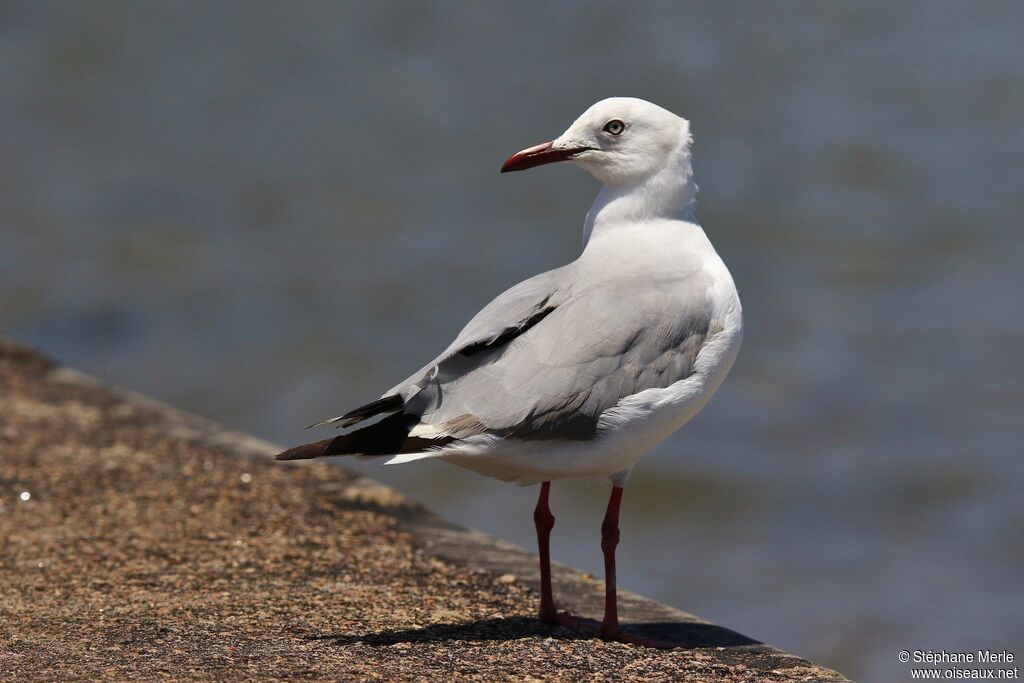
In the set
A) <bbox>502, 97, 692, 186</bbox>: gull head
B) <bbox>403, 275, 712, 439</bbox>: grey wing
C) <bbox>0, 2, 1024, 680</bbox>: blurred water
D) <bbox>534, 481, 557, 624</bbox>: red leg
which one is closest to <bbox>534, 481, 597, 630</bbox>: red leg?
<bbox>534, 481, 557, 624</bbox>: red leg

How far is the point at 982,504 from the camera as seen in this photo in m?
6.12

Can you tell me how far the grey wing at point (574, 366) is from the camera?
3.16m

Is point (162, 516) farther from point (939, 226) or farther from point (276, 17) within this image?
point (276, 17)

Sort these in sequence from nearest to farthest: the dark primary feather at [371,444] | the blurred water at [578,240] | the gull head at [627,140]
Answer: the dark primary feather at [371,444] < the gull head at [627,140] < the blurred water at [578,240]

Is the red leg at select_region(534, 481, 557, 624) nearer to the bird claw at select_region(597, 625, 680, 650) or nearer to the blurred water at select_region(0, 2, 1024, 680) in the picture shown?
the bird claw at select_region(597, 625, 680, 650)

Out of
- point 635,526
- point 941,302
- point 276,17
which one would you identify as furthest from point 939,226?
point 276,17

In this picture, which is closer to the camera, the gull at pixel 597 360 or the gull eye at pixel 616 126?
the gull at pixel 597 360

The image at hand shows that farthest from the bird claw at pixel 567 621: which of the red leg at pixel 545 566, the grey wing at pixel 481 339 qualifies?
the grey wing at pixel 481 339

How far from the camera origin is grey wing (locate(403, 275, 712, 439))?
316 cm

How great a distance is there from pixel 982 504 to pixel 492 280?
3308 mm

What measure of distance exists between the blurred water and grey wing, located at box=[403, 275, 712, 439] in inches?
90.5

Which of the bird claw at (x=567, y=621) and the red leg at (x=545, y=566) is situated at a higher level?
the red leg at (x=545, y=566)

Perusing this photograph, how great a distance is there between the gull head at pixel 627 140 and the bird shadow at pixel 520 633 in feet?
3.99

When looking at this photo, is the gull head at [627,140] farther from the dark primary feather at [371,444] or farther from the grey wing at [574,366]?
the dark primary feather at [371,444]
